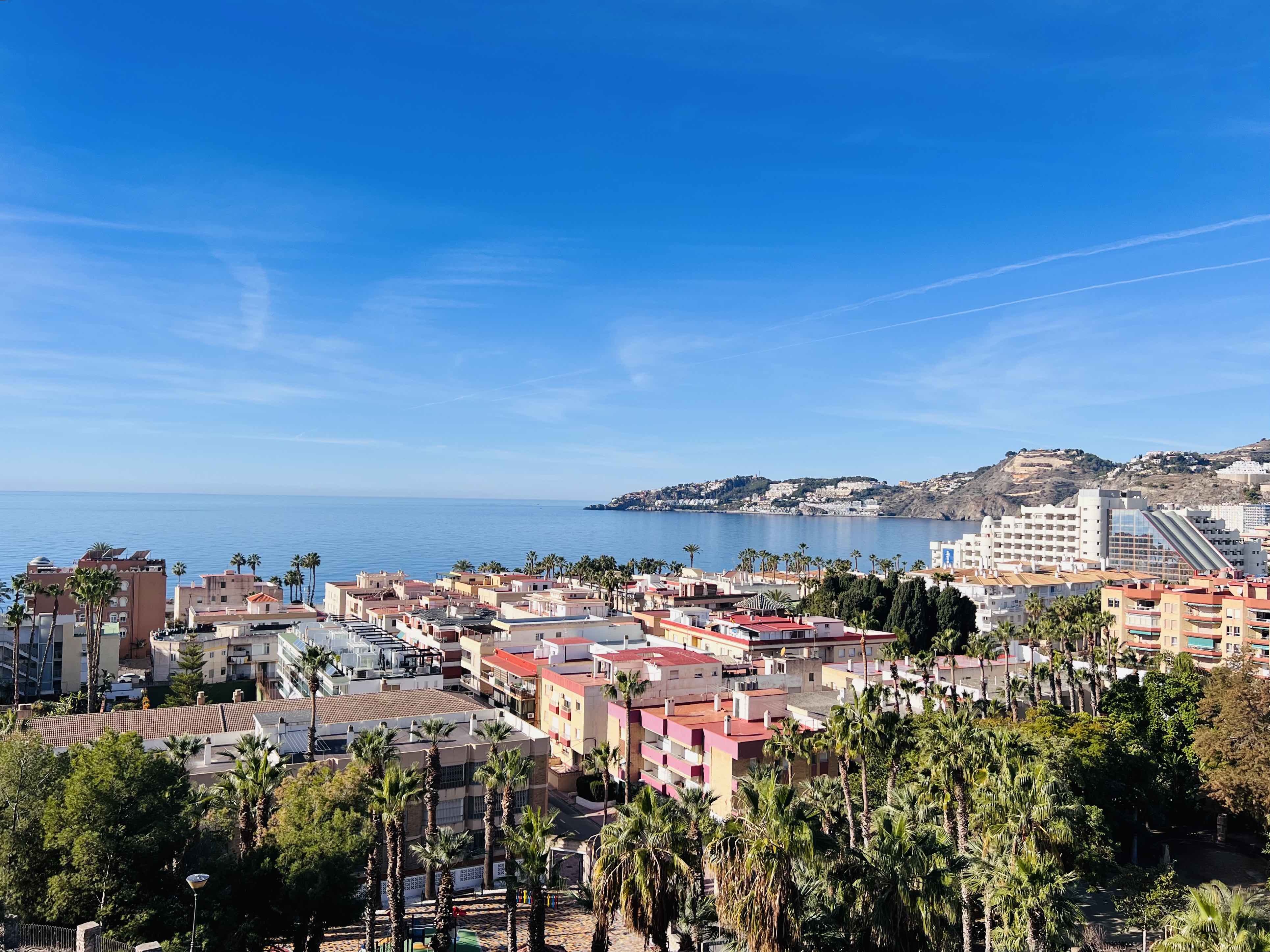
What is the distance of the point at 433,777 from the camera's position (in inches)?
1222

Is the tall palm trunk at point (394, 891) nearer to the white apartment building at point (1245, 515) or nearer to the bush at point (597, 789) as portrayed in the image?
the bush at point (597, 789)

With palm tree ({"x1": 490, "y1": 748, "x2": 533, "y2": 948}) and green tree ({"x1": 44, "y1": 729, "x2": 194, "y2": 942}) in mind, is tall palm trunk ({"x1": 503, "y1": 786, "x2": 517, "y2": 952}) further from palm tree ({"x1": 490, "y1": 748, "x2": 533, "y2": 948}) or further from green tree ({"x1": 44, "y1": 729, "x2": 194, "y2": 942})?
green tree ({"x1": 44, "y1": 729, "x2": 194, "y2": 942})

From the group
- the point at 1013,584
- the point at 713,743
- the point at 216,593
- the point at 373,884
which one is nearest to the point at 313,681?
the point at 373,884

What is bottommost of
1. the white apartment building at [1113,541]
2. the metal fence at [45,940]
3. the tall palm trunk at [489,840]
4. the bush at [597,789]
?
the bush at [597,789]

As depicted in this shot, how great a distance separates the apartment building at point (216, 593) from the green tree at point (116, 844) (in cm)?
7788

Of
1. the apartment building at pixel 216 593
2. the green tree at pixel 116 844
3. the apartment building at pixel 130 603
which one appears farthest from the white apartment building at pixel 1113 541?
the green tree at pixel 116 844

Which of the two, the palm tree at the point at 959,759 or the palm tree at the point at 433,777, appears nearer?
the palm tree at the point at 959,759

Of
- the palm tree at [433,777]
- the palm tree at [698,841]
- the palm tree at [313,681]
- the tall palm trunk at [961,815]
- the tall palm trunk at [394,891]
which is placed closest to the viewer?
the palm tree at [698,841]

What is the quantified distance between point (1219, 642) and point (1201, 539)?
61444 millimetres

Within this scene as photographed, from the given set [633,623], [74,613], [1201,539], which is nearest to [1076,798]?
[633,623]

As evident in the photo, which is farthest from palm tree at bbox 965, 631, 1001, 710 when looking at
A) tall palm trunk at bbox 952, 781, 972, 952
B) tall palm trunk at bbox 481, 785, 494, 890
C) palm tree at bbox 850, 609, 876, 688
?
tall palm trunk at bbox 481, 785, 494, 890

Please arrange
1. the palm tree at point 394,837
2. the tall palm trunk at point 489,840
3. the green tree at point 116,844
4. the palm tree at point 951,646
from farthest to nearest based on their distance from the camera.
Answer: the palm tree at point 951,646 < the tall palm trunk at point 489,840 < the palm tree at point 394,837 < the green tree at point 116,844

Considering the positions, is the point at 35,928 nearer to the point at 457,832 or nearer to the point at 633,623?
the point at 457,832

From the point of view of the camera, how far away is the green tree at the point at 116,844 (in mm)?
18469
